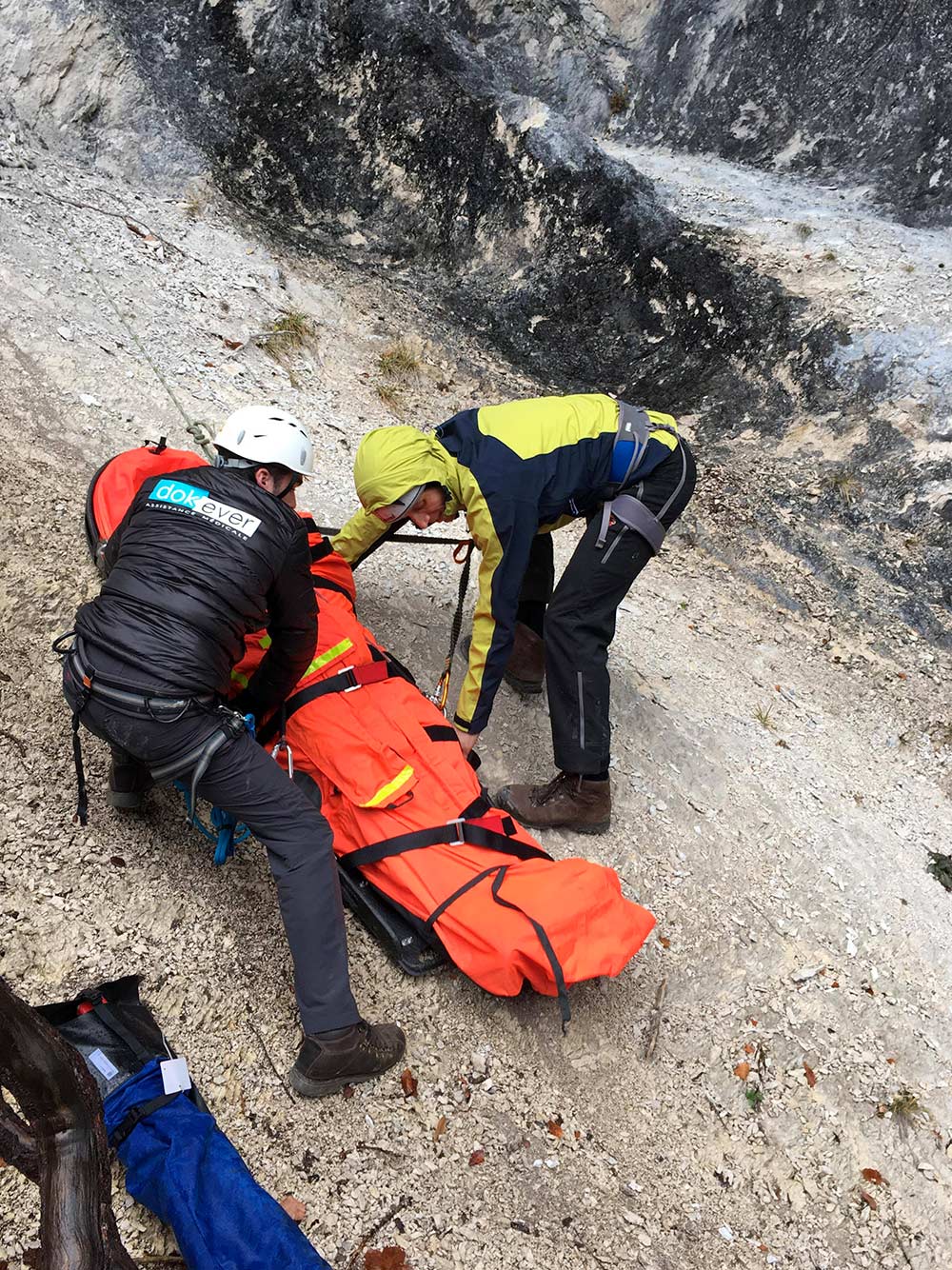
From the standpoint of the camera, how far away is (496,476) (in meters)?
4.18

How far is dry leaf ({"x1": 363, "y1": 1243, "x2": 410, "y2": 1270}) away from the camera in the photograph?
281 cm

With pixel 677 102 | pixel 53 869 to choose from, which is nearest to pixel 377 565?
pixel 53 869

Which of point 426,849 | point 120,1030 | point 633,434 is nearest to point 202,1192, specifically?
point 120,1030

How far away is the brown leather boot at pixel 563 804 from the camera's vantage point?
4719mm

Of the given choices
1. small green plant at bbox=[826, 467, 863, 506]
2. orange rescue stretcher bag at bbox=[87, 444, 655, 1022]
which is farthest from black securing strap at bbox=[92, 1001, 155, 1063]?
small green plant at bbox=[826, 467, 863, 506]

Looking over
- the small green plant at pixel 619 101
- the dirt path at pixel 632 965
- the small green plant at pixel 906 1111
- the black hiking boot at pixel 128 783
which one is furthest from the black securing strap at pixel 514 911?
Result: the small green plant at pixel 619 101

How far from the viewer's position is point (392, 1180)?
3031mm

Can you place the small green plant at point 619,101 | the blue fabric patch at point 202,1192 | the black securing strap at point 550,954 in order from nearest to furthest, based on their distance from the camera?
the blue fabric patch at point 202,1192
the black securing strap at point 550,954
the small green plant at point 619,101

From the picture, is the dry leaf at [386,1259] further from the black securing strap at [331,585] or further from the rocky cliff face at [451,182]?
the rocky cliff face at [451,182]

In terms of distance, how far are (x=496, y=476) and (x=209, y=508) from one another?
5.03 feet

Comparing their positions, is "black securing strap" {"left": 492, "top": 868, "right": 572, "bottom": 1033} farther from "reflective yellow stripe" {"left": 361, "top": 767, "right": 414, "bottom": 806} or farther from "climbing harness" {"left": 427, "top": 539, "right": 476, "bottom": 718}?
"climbing harness" {"left": 427, "top": 539, "right": 476, "bottom": 718}

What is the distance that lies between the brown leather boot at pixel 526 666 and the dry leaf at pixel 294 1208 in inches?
129

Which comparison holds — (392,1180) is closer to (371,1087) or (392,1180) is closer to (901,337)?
(371,1087)

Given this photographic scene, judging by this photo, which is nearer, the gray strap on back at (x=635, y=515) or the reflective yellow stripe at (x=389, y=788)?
the reflective yellow stripe at (x=389, y=788)
